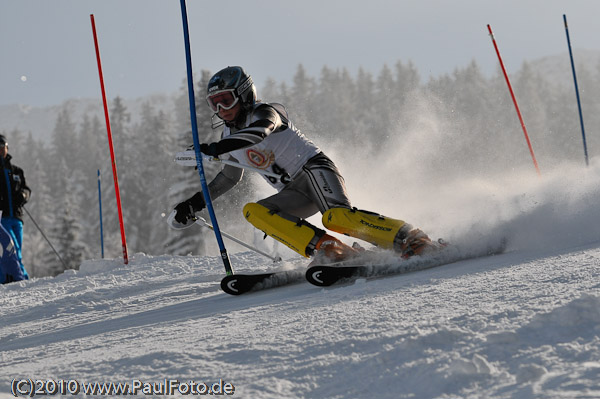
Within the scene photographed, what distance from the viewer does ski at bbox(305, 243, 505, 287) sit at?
3.46 meters

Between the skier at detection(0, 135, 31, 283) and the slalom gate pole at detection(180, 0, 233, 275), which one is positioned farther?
the skier at detection(0, 135, 31, 283)

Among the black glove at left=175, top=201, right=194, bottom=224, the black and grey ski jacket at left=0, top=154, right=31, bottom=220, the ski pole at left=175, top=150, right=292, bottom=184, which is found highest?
the black and grey ski jacket at left=0, top=154, right=31, bottom=220

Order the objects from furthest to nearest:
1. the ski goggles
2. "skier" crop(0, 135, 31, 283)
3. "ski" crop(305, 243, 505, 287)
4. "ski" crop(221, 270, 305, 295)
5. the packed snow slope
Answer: "skier" crop(0, 135, 31, 283) < the ski goggles < "ski" crop(221, 270, 305, 295) < "ski" crop(305, 243, 505, 287) < the packed snow slope

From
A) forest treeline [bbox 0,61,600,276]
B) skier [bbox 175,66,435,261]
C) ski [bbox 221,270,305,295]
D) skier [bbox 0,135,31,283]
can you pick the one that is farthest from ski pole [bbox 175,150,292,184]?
forest treeline [bbox 0,61,600,276]

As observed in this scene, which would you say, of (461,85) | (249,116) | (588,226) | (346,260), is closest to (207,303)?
(346,260)

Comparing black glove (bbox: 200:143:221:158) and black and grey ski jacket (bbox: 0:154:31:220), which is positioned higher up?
black and grey ski jacket (bbox: 0:154:31:220)

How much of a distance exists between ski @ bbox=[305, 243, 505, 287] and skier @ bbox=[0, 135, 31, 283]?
5406 mm

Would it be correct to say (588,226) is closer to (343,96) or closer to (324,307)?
(324,307)

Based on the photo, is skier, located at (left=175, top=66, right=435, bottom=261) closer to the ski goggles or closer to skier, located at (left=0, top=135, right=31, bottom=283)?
the ski goggles

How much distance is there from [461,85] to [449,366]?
5729cm

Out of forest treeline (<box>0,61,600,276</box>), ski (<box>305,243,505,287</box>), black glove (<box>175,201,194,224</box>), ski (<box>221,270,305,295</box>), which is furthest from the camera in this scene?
forest treeline (<box>0,61,600,276</box>)

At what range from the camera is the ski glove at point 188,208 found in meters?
4.64

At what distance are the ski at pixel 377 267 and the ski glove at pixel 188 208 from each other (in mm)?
1468

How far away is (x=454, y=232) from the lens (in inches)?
174
